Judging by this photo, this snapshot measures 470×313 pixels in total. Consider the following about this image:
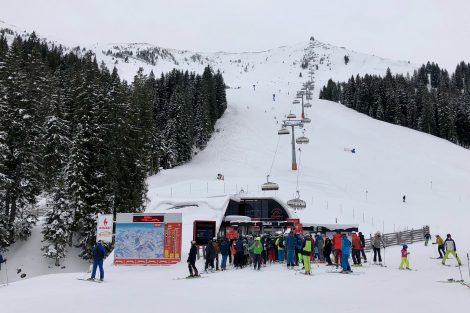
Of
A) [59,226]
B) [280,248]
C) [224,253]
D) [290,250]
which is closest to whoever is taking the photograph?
[224,253]

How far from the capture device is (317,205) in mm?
46719

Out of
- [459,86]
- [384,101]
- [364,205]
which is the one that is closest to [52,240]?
[364,205]

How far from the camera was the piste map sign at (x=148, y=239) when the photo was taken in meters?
22.0

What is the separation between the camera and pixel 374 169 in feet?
214

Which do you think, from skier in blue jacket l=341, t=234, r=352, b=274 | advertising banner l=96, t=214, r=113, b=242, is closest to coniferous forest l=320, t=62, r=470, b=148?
skier in blue jacket l=341, t=234, r=352, b=274

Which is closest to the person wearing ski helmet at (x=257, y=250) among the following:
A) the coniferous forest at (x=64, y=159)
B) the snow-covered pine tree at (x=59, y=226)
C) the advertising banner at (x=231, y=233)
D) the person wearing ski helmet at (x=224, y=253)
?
the person wearing ski helmet at (x=224, y=253)

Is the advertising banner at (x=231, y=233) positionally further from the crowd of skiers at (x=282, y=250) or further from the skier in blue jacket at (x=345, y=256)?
the skier in blue jacket at (x=345, y=256)

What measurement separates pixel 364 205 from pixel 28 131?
33.9 metres

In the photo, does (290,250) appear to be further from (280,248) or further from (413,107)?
(413,107)

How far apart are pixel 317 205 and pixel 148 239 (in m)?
27.8

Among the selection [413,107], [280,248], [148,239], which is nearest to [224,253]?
[280,248]

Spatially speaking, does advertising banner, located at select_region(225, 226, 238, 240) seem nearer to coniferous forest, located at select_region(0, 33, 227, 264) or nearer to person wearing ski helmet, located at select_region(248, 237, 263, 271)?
person wearing ski helmet, located at select_region(248, 237, 263, 271)

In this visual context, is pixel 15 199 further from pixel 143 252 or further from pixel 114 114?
pixel 143 252

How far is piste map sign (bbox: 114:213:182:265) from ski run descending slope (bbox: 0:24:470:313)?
726 mm
